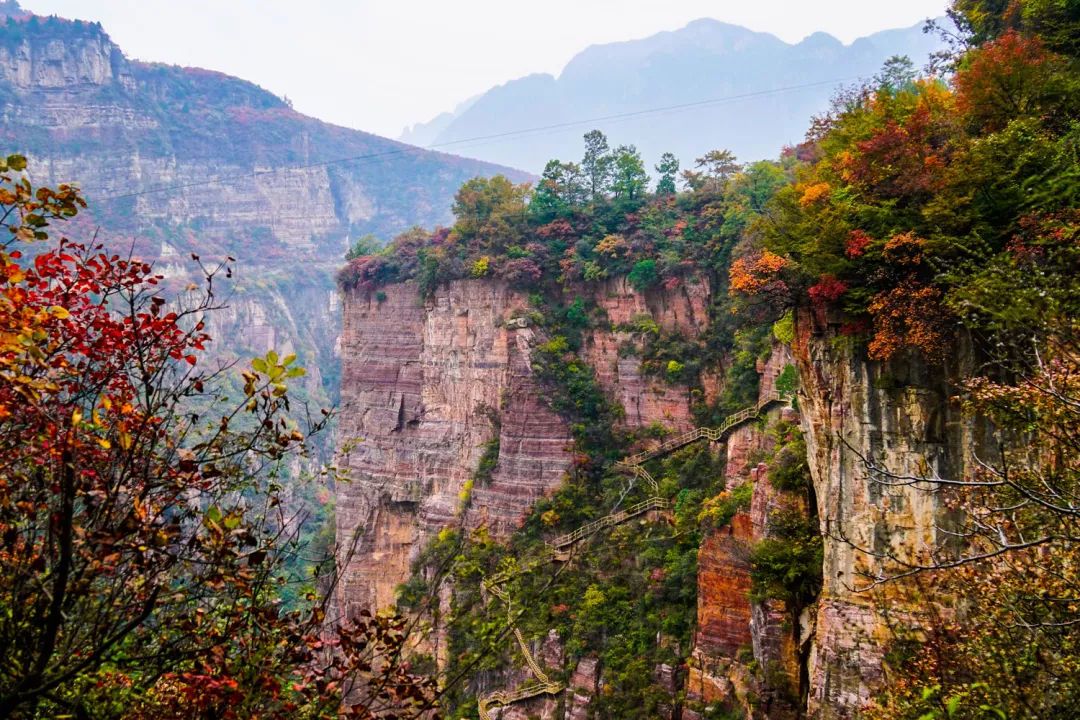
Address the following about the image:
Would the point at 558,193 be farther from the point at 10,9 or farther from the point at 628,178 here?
the point at 10,9

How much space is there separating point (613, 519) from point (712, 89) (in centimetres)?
16698

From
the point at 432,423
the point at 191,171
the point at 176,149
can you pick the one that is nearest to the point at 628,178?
the point at 432,423

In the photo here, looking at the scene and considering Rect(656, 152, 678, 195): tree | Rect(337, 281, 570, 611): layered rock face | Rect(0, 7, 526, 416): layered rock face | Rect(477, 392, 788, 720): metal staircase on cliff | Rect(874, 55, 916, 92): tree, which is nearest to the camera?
Rect(477, 392, 788, 720): metal staircase on cliff

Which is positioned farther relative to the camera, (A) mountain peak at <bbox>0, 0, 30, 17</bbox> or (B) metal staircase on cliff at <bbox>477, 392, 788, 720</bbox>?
(A) mountain peak at <bbox>0, 0, 30, 17</bbox>

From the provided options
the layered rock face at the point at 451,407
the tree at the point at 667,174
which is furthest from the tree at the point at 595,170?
the layered rock face at the point at 451,407

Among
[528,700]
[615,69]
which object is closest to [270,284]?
[528,700]

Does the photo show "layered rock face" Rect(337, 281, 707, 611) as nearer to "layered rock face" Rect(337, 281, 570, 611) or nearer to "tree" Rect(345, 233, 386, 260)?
"layered rock face" Rect(337, 281, 570, 611)

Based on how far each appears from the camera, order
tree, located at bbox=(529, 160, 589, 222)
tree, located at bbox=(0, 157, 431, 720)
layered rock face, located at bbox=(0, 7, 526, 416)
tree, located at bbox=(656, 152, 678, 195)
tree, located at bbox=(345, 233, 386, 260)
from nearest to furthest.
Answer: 1. tree, located at bbox=(0, 157, 431, 720)
2. tree, located at bbox=(529, 160, 589, 222)
3. tree, located at bbox=(656, 152, 678, 195)
4. tree, located at bbox=(345, 233, 386, 260)
5. layered rock face, located at bbox=(0, 7, 526, 416)

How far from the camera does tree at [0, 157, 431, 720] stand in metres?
2.95

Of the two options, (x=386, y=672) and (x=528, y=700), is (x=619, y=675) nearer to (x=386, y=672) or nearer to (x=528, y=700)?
(x=528, y=700)

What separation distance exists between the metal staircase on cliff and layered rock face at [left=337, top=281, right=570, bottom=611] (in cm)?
236

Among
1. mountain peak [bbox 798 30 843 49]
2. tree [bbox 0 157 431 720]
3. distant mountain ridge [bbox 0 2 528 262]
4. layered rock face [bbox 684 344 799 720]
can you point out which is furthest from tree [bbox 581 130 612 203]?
mountain peak [bbox 798 30 843 49]

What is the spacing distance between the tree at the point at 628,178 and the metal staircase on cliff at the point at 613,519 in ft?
32.7

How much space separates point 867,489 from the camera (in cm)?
1035
